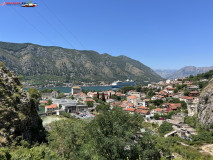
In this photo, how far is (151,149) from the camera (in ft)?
28.4

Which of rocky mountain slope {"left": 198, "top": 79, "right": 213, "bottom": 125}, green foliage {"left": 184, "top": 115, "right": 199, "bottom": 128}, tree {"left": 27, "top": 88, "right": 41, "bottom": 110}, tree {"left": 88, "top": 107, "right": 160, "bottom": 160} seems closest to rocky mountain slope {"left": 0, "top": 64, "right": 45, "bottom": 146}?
tree {"left": 27, "top": 88, "right": 41, "bottom": 110}

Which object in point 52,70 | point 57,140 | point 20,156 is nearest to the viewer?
point 20,156

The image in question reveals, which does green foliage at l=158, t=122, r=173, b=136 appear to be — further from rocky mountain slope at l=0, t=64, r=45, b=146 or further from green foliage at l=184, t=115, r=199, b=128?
rocky mountain slope at l=0, t=64, r=45, b=146

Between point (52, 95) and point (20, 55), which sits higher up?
point (20, 55)

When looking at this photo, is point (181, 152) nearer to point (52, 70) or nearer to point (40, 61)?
point (52, 70)

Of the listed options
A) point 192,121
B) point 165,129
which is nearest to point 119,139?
point 165,129

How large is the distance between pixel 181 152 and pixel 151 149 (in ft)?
31.2

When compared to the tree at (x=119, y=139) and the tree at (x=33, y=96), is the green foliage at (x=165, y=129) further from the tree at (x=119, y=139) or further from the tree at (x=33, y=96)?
the tree at (x=33, y=96)

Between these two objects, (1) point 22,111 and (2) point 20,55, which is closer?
(1) point 22,111

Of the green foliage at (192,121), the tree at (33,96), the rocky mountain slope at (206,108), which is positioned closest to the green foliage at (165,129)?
the green foliage at (192,121)

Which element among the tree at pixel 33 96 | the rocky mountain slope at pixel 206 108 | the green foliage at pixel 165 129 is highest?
the tree at pixel 33 96

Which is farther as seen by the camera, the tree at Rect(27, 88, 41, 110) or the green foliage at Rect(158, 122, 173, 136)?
the green foliage at Rect(158, 122, 173, 136)

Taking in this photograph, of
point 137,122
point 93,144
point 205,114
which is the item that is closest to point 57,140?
point 93,144

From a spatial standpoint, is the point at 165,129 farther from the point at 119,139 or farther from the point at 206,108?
the point at 119,139
